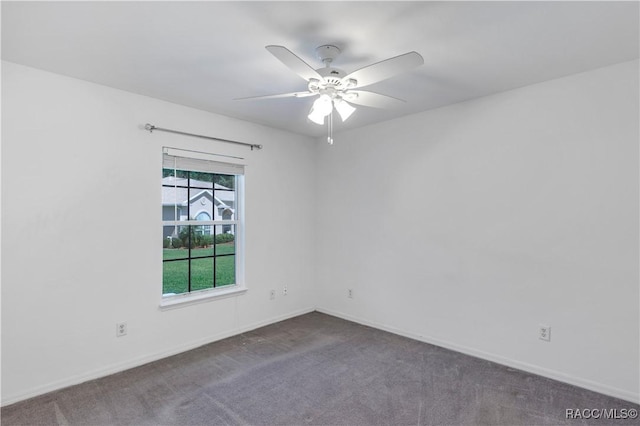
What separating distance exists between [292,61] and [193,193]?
84.0 inches

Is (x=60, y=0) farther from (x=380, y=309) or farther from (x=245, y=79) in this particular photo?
(x=380, y=309)

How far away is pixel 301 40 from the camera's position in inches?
83.7

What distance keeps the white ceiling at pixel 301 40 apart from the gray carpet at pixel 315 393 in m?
2.35

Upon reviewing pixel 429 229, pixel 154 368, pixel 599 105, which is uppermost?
pixel 599 105

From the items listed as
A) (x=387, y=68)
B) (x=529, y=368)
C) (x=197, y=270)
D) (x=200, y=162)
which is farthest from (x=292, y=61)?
(x=529, y=368)

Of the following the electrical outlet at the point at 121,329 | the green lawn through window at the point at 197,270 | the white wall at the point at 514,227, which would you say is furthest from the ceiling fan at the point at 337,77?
the electrical outlet at the point at 121,329

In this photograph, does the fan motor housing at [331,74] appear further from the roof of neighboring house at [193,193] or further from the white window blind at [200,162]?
the roof of neighboring house at [193,193]

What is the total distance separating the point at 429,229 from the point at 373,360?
139cm

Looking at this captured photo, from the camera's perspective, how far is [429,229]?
3.56 meters

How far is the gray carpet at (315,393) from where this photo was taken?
224 centimetres

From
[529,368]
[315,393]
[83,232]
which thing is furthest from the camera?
[529,368]

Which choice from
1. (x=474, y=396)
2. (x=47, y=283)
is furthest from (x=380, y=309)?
(x=47, y=283)

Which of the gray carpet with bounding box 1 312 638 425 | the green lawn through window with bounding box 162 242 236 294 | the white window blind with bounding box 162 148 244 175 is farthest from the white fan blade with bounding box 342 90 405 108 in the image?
the green lawn through window with bounding box 162 242 236 294

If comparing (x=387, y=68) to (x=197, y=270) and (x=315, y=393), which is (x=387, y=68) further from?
(x=197, y=270)
